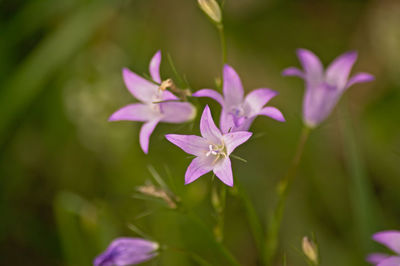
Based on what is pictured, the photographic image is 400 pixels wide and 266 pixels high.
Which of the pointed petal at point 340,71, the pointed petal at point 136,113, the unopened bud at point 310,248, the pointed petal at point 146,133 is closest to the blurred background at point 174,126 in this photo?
the pointed petal at point 340,71

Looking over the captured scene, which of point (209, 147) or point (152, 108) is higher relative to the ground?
point (152, 108)

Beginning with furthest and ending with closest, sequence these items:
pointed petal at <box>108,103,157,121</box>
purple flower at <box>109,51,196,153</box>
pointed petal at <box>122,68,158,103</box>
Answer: pointed petal at <box>122,68,158,103</box>, pointed petal at <box>108,103,157,121</box>, purple flower at <box>109,51,196,153</box>

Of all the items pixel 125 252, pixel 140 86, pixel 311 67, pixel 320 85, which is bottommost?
pixel 125 252

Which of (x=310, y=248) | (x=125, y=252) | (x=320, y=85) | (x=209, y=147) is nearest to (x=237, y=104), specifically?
(x=209, y=147)

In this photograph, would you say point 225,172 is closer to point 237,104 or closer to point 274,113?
point 274,113

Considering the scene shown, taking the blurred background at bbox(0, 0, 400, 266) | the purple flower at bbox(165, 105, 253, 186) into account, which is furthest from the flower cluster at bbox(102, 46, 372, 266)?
the blurred background at bbox(0, 0, 400, 266)

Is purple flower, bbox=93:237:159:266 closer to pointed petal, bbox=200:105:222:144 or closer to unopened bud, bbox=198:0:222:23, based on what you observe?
pointed petal, bbox=200:105:222:144

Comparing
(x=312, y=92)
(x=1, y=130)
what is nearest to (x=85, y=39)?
(x=1, y=130)
